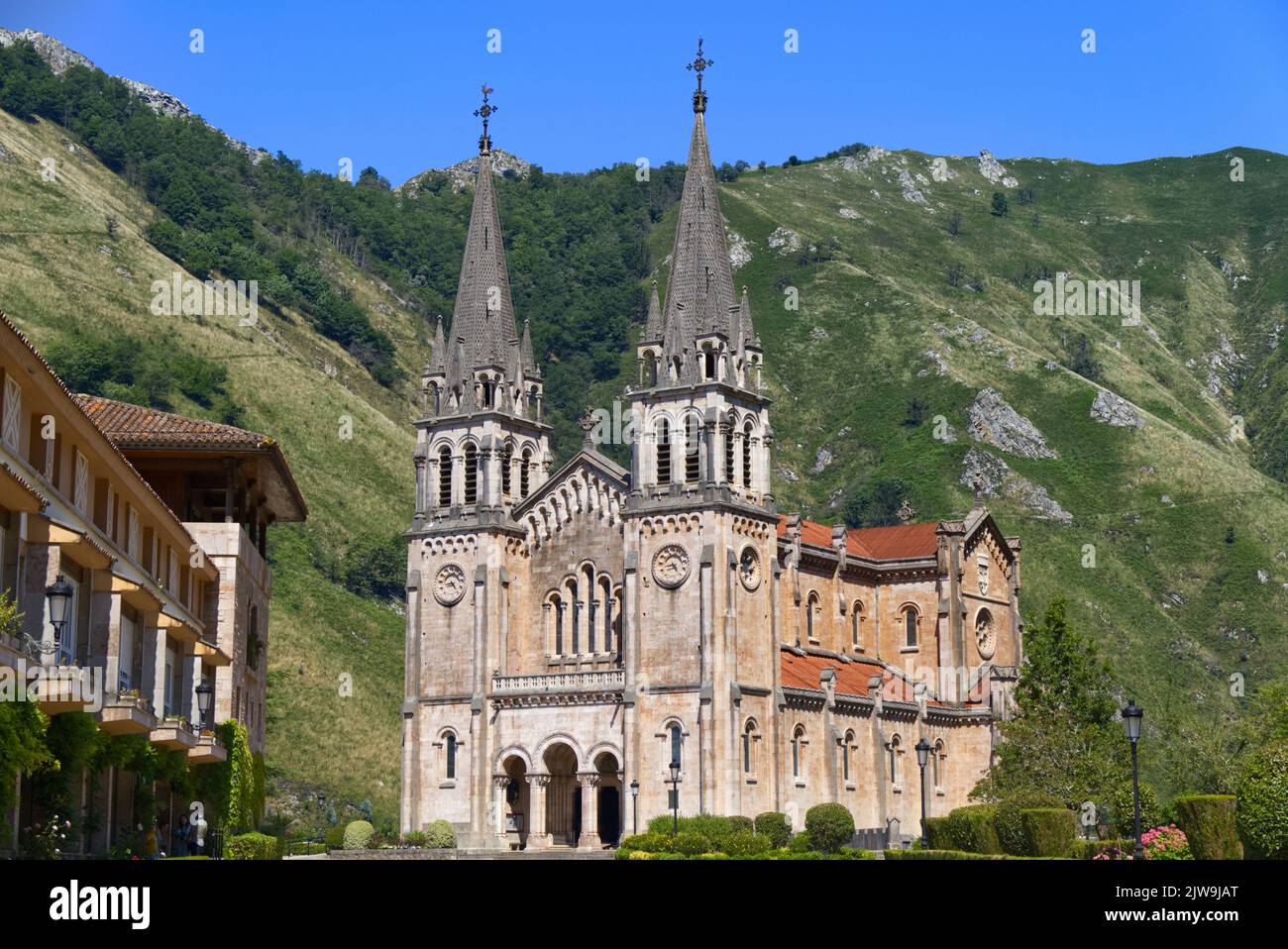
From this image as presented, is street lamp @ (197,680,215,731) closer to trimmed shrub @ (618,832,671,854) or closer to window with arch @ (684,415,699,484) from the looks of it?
trimmed shrub @ (618,832,671,854)

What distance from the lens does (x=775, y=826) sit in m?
73.1

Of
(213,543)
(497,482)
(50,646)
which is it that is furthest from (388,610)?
(50,646)

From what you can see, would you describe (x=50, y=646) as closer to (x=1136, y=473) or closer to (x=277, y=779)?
(x=277, y=779)

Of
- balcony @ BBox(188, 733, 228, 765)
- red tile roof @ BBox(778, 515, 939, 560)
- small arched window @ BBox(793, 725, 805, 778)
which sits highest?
red tile roof @ BBox(778, 515, 939, 560)

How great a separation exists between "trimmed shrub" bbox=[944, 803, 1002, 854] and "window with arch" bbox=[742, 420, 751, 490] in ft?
65.7

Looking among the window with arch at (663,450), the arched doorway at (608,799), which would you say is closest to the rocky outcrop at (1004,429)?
the window with arch at (663,450)

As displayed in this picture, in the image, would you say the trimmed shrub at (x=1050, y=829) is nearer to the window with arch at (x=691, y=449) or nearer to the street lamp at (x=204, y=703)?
the street lamp at (x=204, y=703)

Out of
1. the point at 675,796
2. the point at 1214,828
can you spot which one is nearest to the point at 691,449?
the point at 675,796

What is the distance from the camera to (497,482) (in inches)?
3361

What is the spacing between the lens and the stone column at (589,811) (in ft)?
253

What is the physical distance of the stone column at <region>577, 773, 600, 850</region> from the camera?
77250 mm

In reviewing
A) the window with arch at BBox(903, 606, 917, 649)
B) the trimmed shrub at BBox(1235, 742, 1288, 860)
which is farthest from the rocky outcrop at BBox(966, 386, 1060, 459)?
the trimmed shrub at BBox(1235, 742, 1288, 860)

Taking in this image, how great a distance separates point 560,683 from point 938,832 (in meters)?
20.3
